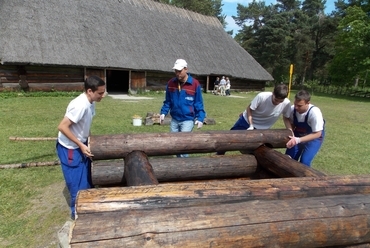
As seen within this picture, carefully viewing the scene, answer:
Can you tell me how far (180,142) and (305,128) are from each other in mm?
1993

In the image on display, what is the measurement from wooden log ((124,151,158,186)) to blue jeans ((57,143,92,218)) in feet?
1.73

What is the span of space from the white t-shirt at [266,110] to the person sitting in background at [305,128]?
149 millimetres

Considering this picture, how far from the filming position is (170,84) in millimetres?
4684

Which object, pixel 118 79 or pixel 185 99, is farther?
pixel 118 79

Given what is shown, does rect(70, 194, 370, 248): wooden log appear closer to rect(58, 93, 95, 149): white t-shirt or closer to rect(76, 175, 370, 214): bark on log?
rect(76, 175, 370, 214): bark on log

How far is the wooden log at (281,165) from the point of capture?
3.06 m

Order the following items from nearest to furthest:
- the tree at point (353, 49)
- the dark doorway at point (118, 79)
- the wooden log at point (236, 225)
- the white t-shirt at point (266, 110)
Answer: the wooden log at point (236, 225) < the white t-shirt at point (266, 110) < the dark doorway at point (118, 79) < the tree at point (353, 49)

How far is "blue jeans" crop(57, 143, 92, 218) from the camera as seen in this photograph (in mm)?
3100

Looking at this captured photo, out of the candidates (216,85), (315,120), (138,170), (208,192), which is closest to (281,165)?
(315,120)

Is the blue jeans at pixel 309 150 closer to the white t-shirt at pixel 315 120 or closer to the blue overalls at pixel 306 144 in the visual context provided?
the blue overalls at pixel 306 144

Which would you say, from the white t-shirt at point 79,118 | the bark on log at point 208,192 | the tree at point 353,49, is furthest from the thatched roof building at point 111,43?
the bark on log at point 208,192

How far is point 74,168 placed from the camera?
3.18 m

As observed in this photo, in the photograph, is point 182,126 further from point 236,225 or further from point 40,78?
point 40,78

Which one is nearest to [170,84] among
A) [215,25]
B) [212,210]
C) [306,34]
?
[212,210]
